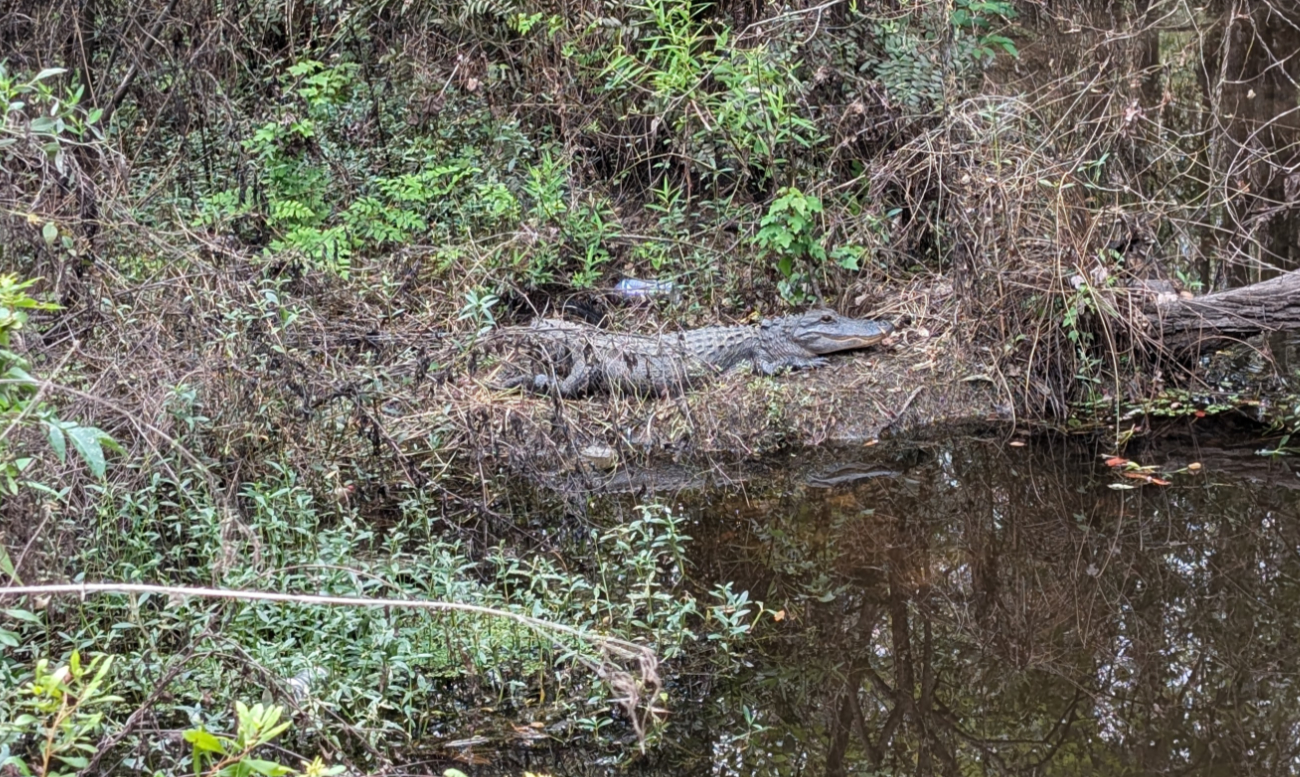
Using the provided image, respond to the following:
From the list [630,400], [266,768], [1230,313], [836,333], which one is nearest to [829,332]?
[836,333]

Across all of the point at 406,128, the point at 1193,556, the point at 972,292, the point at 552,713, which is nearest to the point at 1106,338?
the point at 972,292

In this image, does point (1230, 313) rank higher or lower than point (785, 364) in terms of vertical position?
higher

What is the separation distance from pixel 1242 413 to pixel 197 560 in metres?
4.79

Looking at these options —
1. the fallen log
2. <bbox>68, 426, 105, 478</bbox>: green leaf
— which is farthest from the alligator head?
<bbox>68, 426, 105, 478</bbox>: green leaf

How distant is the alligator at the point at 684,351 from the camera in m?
5.73

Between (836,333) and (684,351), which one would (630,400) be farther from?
(836,333)

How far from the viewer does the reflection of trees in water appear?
3285mm

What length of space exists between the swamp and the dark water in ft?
0.06

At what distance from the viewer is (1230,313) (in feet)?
18.1

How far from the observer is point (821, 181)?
6645 mm

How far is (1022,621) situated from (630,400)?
2548 mm

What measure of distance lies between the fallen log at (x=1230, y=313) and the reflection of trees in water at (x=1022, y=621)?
0.93 metres

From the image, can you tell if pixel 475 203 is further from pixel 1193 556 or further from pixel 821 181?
pixel 1193 556

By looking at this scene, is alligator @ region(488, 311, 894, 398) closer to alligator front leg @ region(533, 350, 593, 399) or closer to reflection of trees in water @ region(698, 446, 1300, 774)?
alligator front leg @ region(533, 350, 593, 399)
